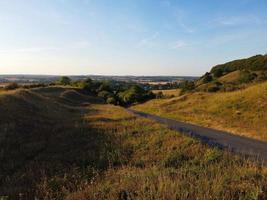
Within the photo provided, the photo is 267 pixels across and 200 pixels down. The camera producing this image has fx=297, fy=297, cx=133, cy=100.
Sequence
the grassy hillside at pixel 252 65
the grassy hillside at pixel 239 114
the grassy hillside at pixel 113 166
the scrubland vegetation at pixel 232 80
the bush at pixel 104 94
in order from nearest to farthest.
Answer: the grassy hillside at pixel 113 166
the grassy hillside at pixel 239 114
the scrubland vegetation at pixel 232 80
the bush at pixel 104 94
the grassy hillside at pixel 252 65

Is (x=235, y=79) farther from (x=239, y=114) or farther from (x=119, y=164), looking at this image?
(x=119, y=164)

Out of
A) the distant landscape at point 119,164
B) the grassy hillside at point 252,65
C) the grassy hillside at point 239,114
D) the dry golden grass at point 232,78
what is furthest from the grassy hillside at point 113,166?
the grassy hillside at point 252,65

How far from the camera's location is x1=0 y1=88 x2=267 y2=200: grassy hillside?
614 centimetres

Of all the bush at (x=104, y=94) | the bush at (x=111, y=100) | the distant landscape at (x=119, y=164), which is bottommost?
the bush at (x=111, y=100)

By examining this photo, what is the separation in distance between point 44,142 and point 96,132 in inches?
157

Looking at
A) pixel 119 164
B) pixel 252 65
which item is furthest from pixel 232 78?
pixel 119 164

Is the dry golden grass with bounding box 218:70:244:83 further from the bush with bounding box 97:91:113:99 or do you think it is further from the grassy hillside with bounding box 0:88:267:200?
the grassy hillside with bounding box 0:88:267:200

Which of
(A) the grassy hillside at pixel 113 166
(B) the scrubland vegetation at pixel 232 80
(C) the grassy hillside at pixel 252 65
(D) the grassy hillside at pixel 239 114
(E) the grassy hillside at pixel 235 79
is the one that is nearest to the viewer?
(A) the grassy hillside at pixel 113 166

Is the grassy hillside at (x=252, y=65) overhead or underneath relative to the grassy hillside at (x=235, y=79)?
overhead

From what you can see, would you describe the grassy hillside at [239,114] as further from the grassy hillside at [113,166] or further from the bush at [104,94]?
the bush at [104,94]

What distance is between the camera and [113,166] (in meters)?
11.1

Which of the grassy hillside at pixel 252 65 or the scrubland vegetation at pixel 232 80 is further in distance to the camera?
the grassy hillside at pixel 252 65

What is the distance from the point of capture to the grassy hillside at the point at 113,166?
614 cm

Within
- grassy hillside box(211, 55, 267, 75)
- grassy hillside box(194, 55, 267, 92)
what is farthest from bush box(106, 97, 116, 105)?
grassy hillside box(211, 55, 267, 75)
